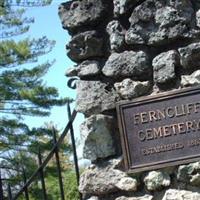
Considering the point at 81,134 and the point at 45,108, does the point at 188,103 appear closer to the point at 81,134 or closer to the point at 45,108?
the point at 81,134

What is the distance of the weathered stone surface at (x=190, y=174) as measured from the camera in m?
3.31

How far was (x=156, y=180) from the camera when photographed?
343 centimetres

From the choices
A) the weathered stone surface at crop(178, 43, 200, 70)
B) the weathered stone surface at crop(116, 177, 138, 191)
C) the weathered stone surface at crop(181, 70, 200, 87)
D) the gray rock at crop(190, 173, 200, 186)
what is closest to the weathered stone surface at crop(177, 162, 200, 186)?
the gray rock at crop(190, 173, 200, 186)

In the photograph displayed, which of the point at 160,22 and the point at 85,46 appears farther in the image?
the point at 85,46

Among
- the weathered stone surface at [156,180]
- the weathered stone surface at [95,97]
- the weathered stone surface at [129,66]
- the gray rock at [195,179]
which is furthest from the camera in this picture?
the weathered stone surface at [95,97]

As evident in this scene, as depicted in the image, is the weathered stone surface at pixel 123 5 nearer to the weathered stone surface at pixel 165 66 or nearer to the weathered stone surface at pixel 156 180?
the weathered stone surface at pixel 165 66

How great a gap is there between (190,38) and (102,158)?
0.88 m

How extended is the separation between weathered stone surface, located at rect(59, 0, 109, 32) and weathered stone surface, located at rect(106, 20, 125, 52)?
0.12 m

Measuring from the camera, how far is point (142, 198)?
3.49 meters

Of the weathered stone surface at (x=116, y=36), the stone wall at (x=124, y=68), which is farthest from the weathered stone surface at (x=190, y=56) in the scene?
the weathered stone surface at (x=116, y=36)

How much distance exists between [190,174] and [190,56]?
0.65 metres

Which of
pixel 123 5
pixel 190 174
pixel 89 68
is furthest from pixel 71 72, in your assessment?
pixel 190 174

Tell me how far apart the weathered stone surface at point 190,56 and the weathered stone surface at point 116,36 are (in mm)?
388

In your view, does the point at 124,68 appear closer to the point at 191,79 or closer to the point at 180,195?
the point at 191,79
